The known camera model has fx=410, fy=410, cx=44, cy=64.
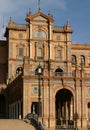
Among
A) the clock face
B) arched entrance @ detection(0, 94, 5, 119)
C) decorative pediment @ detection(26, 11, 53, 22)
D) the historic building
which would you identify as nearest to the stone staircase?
the historic building

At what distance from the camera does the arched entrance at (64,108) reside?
64.1 metres

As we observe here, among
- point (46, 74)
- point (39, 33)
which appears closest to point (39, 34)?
point (39, 33)

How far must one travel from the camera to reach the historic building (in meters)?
61.8

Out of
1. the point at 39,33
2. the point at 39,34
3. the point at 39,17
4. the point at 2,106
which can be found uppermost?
the point at 39,17

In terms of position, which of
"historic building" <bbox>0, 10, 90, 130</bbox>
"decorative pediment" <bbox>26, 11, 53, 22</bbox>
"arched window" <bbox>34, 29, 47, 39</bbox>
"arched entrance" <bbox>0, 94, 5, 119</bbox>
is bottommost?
"arched entrance" <bbox>0, 94, 5, 119</bbox>

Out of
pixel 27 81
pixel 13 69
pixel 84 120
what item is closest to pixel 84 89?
pixel 84 120

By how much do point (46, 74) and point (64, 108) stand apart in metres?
10.4

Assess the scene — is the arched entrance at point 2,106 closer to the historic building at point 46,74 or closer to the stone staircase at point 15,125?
the historic building at point 46,74

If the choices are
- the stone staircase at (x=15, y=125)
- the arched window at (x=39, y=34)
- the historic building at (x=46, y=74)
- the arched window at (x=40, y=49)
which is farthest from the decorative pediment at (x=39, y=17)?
the stone staircase at (x=15, y=125)

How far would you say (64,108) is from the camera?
231 ft

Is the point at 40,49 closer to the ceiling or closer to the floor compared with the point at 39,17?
closer to the floor

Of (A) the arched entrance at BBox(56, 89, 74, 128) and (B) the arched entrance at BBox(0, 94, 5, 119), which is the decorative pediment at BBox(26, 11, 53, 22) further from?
(A) the arched entrance at BBox(56, 89, 74, 128)

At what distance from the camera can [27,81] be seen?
205 ft

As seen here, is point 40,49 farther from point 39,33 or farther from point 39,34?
point 39,33
